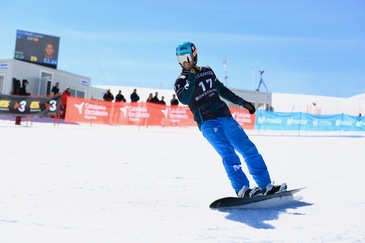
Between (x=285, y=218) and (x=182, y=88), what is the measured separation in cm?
157

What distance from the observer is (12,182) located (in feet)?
13.1

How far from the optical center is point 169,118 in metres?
19.7

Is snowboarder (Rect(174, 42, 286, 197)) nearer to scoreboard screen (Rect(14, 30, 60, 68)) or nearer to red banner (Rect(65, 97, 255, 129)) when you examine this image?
red banner (Rect(65, 97, 255, 129))

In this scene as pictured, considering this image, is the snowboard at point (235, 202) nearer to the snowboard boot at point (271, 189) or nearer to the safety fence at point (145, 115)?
the snowboard boot at point (271, 189)

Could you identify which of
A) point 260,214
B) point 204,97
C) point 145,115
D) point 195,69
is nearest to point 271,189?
point 260,214

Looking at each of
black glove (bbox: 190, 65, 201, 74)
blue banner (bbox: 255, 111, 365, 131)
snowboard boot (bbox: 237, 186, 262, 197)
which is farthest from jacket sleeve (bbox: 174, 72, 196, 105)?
blue banner (bbox: 255, 111, 365, 131)

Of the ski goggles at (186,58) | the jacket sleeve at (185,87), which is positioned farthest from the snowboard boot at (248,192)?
the ski goggles at (186,58)

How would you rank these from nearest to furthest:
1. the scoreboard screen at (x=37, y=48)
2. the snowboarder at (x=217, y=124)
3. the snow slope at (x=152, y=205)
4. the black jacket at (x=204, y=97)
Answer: the snow slope at (x=152, y=205) < the snowboarder at (x=217, y=124) < the black jacket at (x=204, y=97) < the scoreboard screen at (x=37, y=48)

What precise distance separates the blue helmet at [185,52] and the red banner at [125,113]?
1491 centimetres

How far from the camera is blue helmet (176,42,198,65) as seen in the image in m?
3.88

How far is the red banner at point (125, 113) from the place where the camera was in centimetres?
1808

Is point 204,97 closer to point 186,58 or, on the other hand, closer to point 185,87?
point 185,87

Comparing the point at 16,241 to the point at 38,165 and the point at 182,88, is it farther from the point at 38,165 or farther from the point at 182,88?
the point at 38,165

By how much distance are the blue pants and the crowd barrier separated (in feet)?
49.6
